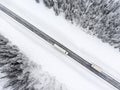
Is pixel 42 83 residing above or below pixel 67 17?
below

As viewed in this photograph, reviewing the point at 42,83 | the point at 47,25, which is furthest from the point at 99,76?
the point at 47,25

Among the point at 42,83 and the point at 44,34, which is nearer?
the point at 42,83

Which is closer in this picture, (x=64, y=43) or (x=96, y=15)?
(x=96, y=15)

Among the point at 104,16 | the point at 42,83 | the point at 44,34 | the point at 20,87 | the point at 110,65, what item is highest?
the point at 104,16

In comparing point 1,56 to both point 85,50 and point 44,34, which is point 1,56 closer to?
point 44,34

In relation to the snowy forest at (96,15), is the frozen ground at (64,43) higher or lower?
lower

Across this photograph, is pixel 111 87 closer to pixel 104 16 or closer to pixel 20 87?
pixel 104 16

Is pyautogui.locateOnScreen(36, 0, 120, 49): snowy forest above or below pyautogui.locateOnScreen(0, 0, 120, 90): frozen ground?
above

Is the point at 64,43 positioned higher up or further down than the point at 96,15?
further down
